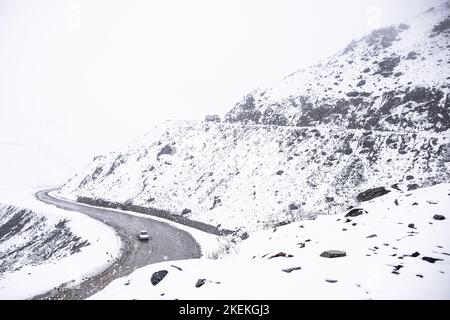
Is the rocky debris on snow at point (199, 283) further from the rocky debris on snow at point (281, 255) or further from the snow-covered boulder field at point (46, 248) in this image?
the snow-covered boulder field at point (46, 248)

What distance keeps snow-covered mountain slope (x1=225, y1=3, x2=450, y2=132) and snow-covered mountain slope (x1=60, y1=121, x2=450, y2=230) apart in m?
3.21

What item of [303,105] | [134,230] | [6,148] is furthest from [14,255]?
[6,148]

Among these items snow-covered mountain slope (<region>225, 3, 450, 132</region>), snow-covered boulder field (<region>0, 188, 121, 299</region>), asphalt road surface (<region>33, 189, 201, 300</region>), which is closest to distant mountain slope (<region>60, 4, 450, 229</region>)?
snow-covered mountain slope (<region>225, 3, 450, 132</region>)

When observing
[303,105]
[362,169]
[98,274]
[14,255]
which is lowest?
[14,255]

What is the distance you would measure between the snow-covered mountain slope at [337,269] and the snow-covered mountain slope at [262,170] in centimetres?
971

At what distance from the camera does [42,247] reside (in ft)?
110

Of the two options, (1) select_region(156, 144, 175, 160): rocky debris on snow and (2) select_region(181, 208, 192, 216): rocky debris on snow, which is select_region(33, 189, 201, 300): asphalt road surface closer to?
(2) select_region(181, 208, 192, 216): rocky debris on snow

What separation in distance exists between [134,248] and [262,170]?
70.4ft

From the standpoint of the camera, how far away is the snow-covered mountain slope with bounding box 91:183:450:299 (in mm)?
6594

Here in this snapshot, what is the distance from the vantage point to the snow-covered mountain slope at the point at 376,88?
38375 millimetres

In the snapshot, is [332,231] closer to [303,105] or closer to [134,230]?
[134,230]

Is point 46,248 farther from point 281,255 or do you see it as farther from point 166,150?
point 281,255
